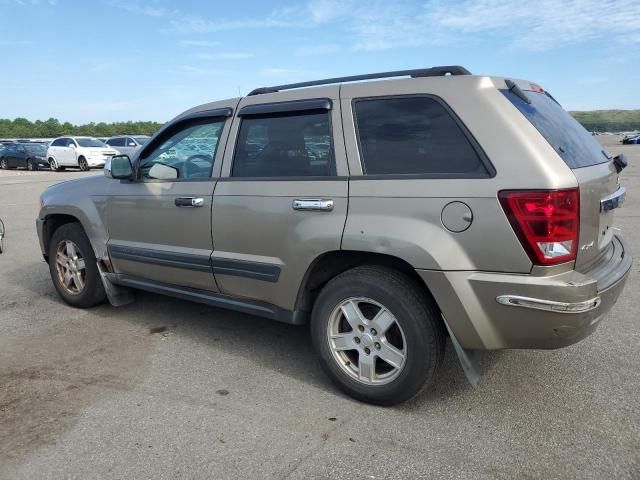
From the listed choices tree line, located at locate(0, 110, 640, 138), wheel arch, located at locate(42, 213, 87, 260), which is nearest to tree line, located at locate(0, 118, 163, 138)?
tree line, located at locate(0, 110, 640, 138)

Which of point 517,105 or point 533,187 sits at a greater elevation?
point 517,105

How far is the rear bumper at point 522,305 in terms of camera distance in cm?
266

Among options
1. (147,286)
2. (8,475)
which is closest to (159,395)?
(8,475)

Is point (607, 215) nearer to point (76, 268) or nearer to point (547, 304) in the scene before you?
point (547, 304)

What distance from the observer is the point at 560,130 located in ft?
10.0

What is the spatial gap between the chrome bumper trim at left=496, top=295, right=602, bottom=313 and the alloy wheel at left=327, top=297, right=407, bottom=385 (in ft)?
2.04

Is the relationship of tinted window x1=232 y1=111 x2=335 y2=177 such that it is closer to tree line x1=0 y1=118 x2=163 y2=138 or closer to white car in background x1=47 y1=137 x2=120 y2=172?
white car in background x1=47 y1=137 x2=120 y2=172

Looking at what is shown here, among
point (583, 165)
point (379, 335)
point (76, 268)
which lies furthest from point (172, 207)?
point (583, 165)

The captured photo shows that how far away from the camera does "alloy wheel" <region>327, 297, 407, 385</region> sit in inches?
123

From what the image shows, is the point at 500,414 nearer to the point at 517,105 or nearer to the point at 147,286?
the point at 517,105

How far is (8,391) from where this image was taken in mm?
3473

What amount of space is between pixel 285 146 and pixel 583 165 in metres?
1.78

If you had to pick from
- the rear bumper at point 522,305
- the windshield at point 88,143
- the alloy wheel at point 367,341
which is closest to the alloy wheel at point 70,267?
the alloy wheel at point 367,341

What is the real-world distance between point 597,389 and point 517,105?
179cm
